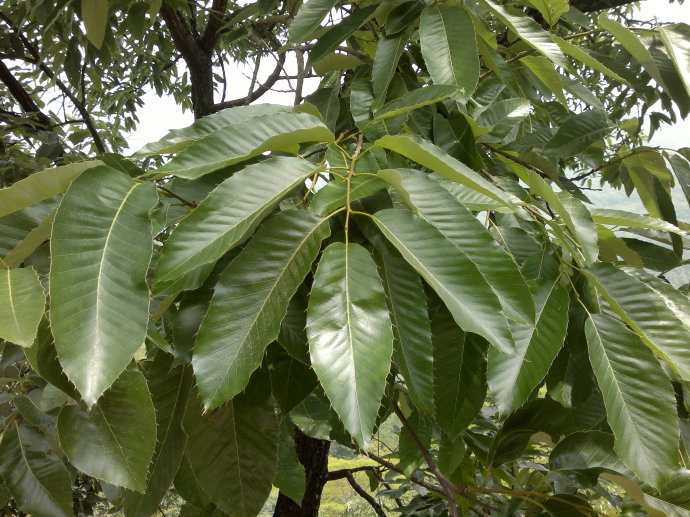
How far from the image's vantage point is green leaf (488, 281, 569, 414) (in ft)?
1.72

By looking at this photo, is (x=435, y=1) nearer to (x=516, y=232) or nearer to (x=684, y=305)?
(x=516, y=232)

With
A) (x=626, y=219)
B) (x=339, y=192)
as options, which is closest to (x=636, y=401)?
(x=626, y=219)

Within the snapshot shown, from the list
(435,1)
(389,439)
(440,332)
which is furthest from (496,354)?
(389,439)

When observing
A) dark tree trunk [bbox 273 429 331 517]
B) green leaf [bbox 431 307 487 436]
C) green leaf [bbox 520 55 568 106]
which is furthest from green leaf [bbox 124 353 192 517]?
dark tree trunk [bbox 273 429 331 517]

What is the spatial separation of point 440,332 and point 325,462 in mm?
800

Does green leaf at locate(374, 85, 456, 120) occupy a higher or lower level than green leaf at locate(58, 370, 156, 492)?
higher

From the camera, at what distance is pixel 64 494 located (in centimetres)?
70

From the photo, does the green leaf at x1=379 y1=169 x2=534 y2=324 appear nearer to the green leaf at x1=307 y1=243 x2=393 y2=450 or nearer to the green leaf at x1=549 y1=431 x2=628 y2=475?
the green leaf at x1=307 y1=243 x2=393 y2=450

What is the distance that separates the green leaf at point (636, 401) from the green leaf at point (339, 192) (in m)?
0.26

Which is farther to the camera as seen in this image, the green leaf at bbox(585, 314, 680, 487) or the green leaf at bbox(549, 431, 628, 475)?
the green leaf at bbox(549, 431, 628, 475)

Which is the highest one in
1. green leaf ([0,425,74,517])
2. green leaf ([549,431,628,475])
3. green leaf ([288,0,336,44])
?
green leaf ([288,0,336,44])

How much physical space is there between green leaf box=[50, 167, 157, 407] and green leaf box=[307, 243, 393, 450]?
0.40 ft

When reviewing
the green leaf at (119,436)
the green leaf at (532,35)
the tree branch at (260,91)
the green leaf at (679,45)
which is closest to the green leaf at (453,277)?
the green leaf at (119,436)

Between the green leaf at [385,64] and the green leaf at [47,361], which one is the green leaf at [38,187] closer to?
the green leaf at [47,361]
